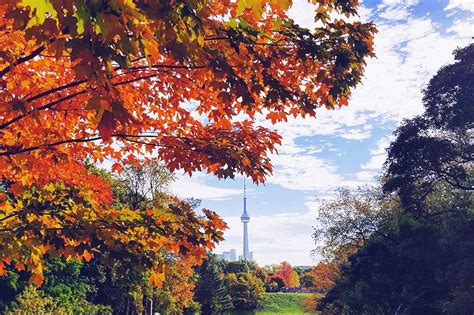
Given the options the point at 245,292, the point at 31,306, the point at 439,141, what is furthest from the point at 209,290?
the point at 439,141

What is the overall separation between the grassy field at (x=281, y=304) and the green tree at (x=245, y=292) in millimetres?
2085

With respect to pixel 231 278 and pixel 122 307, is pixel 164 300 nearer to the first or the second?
pixel 122 307

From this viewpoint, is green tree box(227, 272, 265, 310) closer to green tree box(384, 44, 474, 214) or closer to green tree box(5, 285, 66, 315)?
green tree box(5, 285, 66, 315)

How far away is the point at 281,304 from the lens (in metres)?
88.9

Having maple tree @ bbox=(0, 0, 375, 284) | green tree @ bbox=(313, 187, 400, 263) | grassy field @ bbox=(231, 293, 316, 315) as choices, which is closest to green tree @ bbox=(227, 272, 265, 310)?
grassy field @ bbox=(231, 293, 316, 315)

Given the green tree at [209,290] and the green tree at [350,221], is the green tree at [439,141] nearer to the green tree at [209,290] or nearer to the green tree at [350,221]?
the green tree at [350,221]

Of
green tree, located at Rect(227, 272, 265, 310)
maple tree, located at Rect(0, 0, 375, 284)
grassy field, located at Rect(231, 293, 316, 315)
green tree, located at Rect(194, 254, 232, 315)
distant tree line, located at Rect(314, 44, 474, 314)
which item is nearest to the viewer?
maple tree, located at Rect(0, 0, 375, 284)

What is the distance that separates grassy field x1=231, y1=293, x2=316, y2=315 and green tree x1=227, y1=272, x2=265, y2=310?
209cm

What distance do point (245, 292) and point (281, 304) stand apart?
511 inches

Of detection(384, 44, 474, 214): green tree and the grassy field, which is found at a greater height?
detection(384, 44, 474, 214): green tree

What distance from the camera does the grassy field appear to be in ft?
276

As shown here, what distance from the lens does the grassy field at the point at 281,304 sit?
8419 centimetres

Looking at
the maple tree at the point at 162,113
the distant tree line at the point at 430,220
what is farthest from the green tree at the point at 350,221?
the maple tree at the point at 162,113

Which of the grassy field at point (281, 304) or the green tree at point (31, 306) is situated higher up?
the green tree at point (31, 306)
